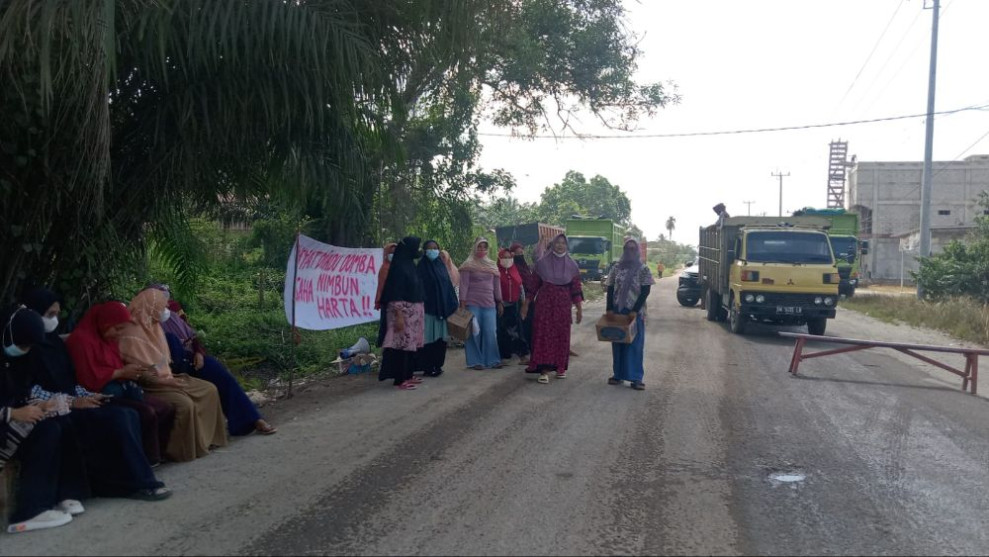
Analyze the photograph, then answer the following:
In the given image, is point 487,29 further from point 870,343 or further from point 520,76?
point 520,76

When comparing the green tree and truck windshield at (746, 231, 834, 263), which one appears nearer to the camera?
truck windshield at (746, 231, 834, 263)

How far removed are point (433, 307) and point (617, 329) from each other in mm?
2239

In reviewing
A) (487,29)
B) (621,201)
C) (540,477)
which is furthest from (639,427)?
(621,201)

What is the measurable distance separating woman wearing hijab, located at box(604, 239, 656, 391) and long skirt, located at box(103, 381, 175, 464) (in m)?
5.09

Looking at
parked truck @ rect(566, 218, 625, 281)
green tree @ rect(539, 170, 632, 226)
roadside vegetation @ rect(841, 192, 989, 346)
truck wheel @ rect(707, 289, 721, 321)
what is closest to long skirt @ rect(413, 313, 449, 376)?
truck wheel @ rect(707, 289, 721, 321)

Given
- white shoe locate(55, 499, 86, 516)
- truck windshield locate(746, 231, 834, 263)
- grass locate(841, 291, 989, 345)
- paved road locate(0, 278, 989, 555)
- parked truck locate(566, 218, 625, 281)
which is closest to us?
paved road locate(0, 278, 989, 555)

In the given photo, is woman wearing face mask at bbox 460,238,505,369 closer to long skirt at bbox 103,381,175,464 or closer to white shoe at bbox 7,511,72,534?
long skirt at bbox 103,381,175,464

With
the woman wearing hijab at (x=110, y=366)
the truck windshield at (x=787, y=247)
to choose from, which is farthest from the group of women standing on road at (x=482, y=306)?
the truck windshield at (x=787, y=247)

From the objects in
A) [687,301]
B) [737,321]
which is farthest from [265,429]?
[687,301]

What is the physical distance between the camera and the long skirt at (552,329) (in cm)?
916

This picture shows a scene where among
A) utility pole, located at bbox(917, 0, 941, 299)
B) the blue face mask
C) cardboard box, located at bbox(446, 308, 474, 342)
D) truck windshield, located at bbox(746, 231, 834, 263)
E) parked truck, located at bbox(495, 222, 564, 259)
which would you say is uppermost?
utility pole, located at bbox(917, 0, 941, 299)

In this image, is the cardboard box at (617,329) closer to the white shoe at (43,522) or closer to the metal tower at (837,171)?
the white shoe at (43,522)

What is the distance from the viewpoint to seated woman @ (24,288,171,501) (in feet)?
15.4

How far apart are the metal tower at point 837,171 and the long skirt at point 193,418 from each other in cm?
6691
